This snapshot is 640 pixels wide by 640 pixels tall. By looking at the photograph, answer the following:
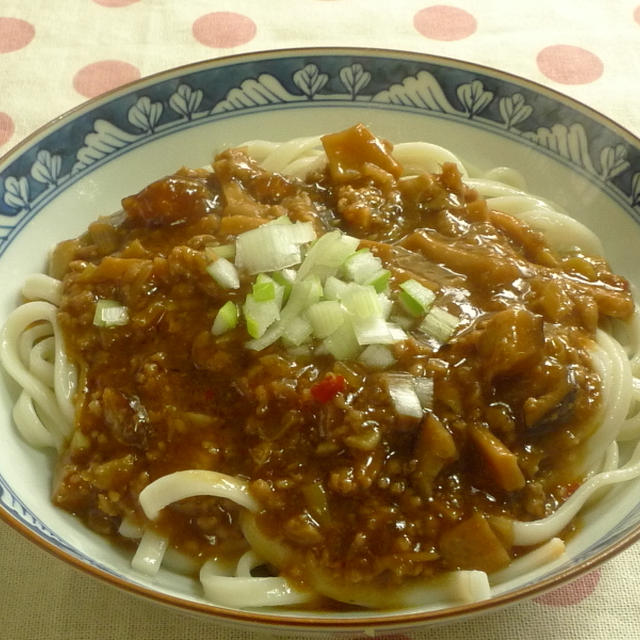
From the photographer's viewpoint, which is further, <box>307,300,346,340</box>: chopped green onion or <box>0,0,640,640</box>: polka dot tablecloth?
<box>0,0,640,640</box>: polka dot tablecloth

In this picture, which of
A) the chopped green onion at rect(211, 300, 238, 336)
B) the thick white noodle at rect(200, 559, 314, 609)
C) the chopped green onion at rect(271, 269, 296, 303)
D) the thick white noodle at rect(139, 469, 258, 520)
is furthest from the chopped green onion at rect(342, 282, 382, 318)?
the thick white noodle at rect(200, 559, 314, 609)

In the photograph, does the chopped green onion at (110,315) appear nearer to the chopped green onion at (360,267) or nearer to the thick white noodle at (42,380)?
the thick white noodle at (42,380)

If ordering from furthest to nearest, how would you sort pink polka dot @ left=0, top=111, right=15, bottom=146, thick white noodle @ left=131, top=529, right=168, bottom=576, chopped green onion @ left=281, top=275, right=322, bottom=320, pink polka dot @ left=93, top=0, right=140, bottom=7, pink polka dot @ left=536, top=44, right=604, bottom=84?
pink polka dot @ left=93, top=0, right=140, bottom=7 → pink polka dot @ left=536, top=44, right=604, bottom=84 → pink polka dot @ left=0, top=111, right=15, bottom=146 → chopped green onion @ left=281, top=275, right=322, bottom=320 → thick white noodle @ left=131, top=529, right=168, bottom=576

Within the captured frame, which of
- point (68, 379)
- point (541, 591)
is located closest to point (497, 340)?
point (541, 591)

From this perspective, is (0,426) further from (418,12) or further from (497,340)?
(418,12)

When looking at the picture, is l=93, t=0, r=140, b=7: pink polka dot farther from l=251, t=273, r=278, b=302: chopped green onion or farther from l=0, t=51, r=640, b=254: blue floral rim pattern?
l=251, t=273, r=278, b=302: chopped green onion

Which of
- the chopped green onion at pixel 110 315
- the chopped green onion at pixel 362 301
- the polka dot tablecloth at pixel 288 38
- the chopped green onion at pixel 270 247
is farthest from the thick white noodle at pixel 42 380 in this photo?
the polka dot tablecloth at pixel 288 38

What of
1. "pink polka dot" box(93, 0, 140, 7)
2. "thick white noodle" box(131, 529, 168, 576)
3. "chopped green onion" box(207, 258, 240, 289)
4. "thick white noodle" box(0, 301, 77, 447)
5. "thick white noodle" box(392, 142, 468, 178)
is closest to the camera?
"thick white noodle" box(131, 529, 168, 576)
